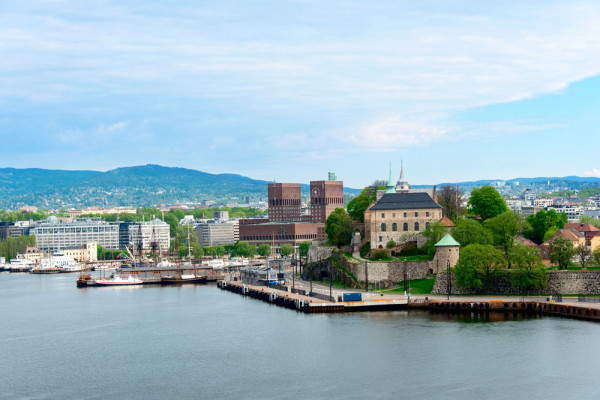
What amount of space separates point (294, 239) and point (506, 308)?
124729mm

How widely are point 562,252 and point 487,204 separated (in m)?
18.0

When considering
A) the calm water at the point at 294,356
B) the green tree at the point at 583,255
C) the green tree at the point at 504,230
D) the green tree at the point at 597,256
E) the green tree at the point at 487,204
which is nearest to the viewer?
the calm water at the point at 294,356

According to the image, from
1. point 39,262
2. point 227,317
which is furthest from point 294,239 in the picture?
point 227,317

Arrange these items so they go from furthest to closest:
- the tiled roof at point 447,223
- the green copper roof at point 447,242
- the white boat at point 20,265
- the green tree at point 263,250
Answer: the green tree at point 263,250, the white boat at point 20,265, the tiled roof at point 447,223, the green copper roof at point 447,242

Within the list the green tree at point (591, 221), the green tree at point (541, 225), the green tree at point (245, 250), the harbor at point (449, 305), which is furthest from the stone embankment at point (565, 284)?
the green tree at point (245, 250)

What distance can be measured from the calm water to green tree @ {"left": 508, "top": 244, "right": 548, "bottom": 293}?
25.2 ft

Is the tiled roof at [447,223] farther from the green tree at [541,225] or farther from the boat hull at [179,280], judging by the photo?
the boat hull at [179,280]

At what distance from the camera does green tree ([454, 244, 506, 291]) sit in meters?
74.4

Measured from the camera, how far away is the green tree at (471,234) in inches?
3164

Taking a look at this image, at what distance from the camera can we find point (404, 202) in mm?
90312

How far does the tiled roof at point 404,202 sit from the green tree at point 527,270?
52.8ft

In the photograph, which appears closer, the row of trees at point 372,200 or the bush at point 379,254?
the bush at point 379,254

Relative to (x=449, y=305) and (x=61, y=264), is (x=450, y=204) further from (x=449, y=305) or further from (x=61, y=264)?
(x=61, y=264)

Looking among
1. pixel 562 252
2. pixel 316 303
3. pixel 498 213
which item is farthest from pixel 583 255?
pixel 316 303
